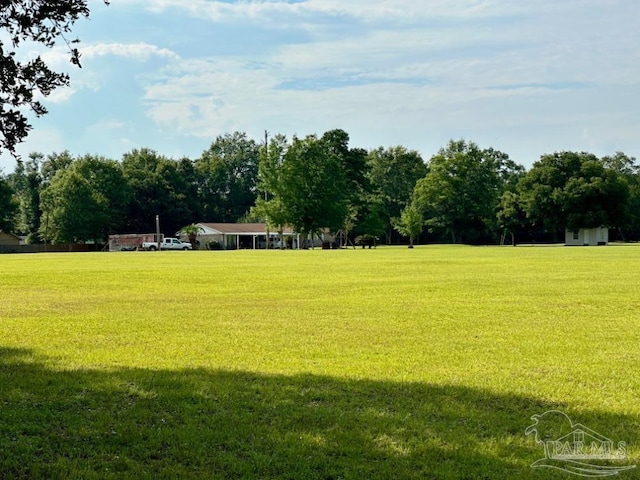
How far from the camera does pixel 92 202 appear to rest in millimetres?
96125

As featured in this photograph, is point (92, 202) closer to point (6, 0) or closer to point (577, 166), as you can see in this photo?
point (577, 166)

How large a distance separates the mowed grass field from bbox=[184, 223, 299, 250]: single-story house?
3227 inches

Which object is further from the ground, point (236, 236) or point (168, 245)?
point (236, 236)

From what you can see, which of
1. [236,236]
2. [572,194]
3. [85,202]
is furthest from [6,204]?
[572,194]

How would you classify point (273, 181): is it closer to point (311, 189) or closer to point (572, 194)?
point (311, 189)

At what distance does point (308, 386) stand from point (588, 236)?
A: 86936 millimetres

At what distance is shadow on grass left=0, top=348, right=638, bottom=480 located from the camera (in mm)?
5316

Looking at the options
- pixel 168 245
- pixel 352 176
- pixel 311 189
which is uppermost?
pixel 352 176

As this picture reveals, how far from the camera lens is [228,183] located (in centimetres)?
12600

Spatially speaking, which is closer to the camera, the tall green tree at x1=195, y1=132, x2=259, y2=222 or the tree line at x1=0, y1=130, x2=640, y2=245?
the tree line at x1=0, y1=130, x2=640, y2=245

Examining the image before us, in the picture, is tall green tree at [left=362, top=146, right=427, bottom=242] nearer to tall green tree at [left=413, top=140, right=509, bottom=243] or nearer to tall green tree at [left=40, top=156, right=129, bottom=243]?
tall green tree at [left=413, top=140, right=509, bottom=243]

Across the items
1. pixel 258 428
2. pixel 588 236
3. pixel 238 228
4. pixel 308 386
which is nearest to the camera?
pixel 258 428

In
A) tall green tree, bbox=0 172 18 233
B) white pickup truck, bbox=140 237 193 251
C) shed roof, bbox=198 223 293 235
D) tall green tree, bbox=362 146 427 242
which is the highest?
tall green tree, bbox=362 146 427 242

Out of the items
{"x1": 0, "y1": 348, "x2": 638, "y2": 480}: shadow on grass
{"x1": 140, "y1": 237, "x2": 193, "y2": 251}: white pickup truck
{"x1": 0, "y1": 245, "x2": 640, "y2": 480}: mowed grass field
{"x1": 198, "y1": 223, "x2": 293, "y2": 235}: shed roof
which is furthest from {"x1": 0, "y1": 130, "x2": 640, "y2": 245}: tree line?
{"x1": 0, "y1": 348, "x2": 638, "y2": 480}: shadow on grass
